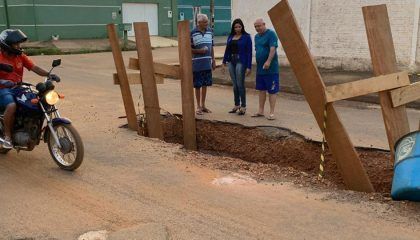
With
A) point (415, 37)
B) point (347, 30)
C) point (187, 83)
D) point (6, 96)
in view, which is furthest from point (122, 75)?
point (347, 30)

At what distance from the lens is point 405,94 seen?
13.9ft

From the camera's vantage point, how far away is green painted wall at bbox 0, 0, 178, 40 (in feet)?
79.7

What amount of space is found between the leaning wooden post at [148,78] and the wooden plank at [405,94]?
342cm

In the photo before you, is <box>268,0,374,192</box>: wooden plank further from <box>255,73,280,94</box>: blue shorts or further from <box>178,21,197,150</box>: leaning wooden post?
<box>255,73,280,94</box>: blue shorts

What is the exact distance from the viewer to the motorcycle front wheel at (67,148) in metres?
5.14

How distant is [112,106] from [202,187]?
4853 millimetres

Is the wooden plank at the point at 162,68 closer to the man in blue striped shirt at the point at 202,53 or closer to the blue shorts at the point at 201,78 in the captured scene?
the man in blue striped shirt at the point at 202,53

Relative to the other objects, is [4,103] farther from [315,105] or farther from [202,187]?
[315,105]

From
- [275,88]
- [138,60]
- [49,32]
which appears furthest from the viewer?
[49,32]

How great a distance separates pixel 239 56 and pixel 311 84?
3.86 metres

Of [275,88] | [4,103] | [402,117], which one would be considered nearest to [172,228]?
[402,117]

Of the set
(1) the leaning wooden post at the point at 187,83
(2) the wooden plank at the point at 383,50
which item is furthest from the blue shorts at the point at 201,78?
(2) the wooden plank at the point at 383,50

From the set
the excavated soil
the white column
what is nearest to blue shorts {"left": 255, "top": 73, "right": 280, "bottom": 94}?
the excavated soil

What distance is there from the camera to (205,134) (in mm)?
7406
